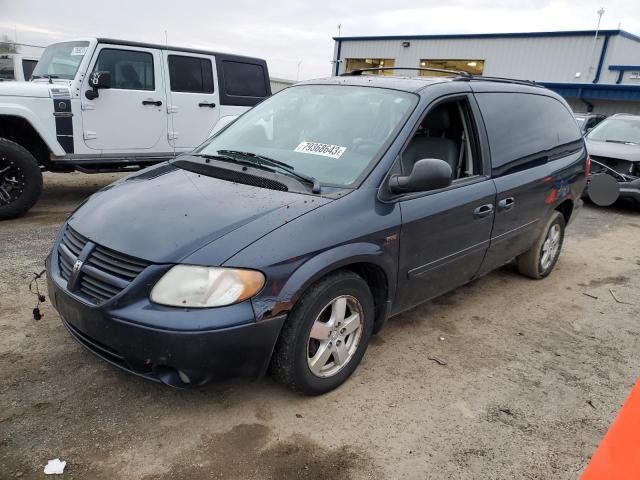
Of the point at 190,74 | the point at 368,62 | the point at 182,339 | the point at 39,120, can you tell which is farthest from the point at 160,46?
the point at 368,62

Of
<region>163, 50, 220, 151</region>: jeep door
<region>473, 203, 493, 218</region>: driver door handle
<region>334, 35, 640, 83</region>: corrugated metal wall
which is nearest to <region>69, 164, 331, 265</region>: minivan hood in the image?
<region>473, 203, 493, 218</region>: driver door handle

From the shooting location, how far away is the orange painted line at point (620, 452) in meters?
2.43

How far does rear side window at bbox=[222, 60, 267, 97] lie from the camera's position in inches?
304

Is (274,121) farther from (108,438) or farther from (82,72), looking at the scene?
(82,72)

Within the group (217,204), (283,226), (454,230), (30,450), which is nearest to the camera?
(30,450)

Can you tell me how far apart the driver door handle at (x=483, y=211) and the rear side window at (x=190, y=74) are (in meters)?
5.07

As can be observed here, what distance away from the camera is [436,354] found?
3.39 m

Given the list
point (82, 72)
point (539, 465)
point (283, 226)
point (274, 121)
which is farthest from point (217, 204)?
point (82, 72)

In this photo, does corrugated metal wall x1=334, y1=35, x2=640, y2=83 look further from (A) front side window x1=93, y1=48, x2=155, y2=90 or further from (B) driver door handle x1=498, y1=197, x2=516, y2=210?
(B) driver door handle x1=498, y1=197, x2=516, y2=210

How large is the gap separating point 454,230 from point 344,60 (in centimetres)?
2958

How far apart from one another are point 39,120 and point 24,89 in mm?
361

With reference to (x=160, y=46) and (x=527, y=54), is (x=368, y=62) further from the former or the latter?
(x=160, y=46)

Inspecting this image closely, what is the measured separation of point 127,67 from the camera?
6.58m

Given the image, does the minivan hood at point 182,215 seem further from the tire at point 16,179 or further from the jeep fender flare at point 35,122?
the jeep fender flare at point 35,122
